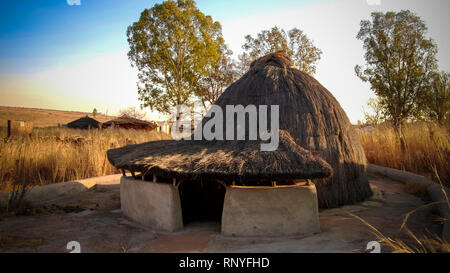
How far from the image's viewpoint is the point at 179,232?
171 inches

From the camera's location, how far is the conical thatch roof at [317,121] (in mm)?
5324

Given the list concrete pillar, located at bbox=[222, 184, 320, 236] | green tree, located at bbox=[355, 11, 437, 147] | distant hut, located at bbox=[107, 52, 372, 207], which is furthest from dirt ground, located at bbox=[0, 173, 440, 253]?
green tree, located at bbox=[355, 11, 437, 147]

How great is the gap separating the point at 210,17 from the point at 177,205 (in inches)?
856

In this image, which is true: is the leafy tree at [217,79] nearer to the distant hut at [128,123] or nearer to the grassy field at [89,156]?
the distant hut at [128,123]

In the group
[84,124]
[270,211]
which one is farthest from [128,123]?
[270,211]

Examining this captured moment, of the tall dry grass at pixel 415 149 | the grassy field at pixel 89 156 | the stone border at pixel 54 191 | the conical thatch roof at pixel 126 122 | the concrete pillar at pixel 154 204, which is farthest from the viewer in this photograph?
the conical thatch roof at pixel 126 122

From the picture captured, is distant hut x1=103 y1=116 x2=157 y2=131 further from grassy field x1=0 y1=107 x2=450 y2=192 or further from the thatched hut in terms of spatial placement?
the thatched hut

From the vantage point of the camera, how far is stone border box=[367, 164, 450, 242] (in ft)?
11.2

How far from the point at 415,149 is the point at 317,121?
4908 millimetres

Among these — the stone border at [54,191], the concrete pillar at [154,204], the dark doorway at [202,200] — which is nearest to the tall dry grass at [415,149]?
the dark doorway at [202,200]

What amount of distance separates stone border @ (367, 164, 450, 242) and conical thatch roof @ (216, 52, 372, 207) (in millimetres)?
1210

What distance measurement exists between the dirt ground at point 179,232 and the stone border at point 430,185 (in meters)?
0.26
